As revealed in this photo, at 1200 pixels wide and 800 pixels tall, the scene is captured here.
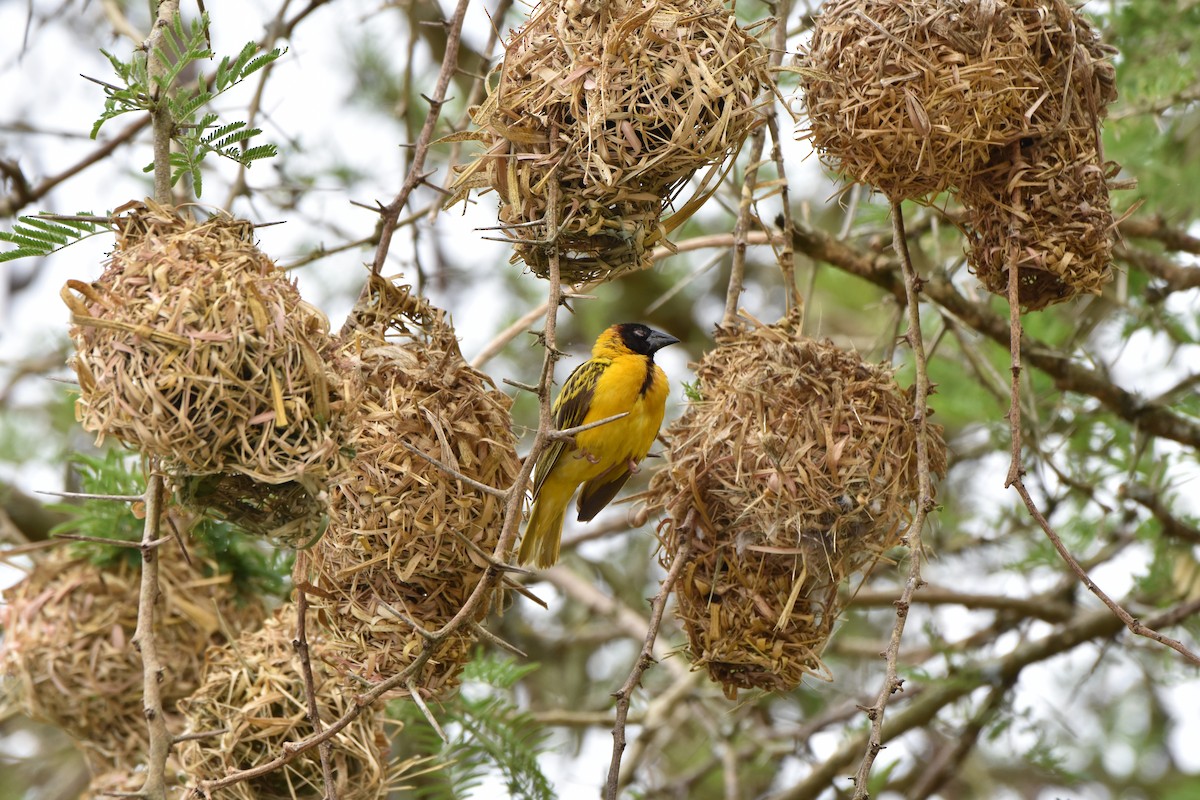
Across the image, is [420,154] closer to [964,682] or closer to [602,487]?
[602,487]

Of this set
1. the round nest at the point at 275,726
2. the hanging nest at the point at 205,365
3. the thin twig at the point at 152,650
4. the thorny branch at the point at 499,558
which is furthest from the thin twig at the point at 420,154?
the round nest at the point at 275,726

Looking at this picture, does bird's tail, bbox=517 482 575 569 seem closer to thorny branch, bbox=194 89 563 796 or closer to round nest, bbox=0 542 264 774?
round nest, bbox=0 542 264 774

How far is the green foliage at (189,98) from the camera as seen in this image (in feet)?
8.21

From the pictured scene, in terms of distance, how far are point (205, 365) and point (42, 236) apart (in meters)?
0.55

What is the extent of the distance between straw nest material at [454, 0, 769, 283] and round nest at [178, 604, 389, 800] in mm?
1216

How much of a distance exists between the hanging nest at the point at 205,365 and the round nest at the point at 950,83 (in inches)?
49.8

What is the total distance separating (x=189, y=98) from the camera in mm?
2605

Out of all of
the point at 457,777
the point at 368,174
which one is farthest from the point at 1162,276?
the point at 368,174

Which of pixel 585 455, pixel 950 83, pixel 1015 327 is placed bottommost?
pixel 1015 327

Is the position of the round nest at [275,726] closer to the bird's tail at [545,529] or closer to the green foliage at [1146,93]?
the bird's tail at [545,529]

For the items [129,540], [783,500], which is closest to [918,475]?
[783,500]

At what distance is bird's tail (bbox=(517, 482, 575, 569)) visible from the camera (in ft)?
13.3

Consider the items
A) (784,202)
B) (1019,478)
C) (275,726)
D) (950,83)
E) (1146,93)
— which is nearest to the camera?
(1019,478)

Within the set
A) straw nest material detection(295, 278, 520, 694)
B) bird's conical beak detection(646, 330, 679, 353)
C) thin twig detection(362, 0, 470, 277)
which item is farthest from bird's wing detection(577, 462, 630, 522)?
thin twig detection(362, 0, 470, 277)
